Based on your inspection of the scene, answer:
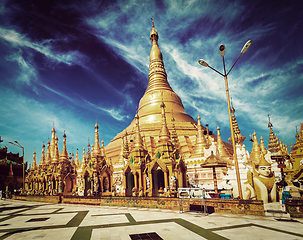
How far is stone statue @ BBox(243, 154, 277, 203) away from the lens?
42.3 ft

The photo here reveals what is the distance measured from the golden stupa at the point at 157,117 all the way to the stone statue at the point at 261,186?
69.8 ft

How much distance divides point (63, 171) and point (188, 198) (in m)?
20.5

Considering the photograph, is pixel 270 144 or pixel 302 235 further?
pixel 270 144

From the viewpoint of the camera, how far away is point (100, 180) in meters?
22.2

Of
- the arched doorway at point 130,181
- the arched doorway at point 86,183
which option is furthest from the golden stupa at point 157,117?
the arched doorway at point 130,181

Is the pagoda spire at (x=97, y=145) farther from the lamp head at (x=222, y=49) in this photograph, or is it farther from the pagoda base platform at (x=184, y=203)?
the lamp head at (x=222, y=49)

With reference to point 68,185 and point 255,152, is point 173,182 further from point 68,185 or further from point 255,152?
point 255,152

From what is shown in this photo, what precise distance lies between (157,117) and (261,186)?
1255 inches

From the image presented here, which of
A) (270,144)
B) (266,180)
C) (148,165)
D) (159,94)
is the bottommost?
(266,180)

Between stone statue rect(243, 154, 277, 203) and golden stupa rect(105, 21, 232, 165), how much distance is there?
69.8 feet

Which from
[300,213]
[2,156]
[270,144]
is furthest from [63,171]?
[2,156]

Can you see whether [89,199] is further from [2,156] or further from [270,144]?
[2,156]

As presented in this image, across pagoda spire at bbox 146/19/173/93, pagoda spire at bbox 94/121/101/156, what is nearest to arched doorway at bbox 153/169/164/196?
pagoda spire at bbox 94/121/101/156

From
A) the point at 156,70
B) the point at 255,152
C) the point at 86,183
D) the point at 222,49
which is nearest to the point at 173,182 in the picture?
the point at 222,49
